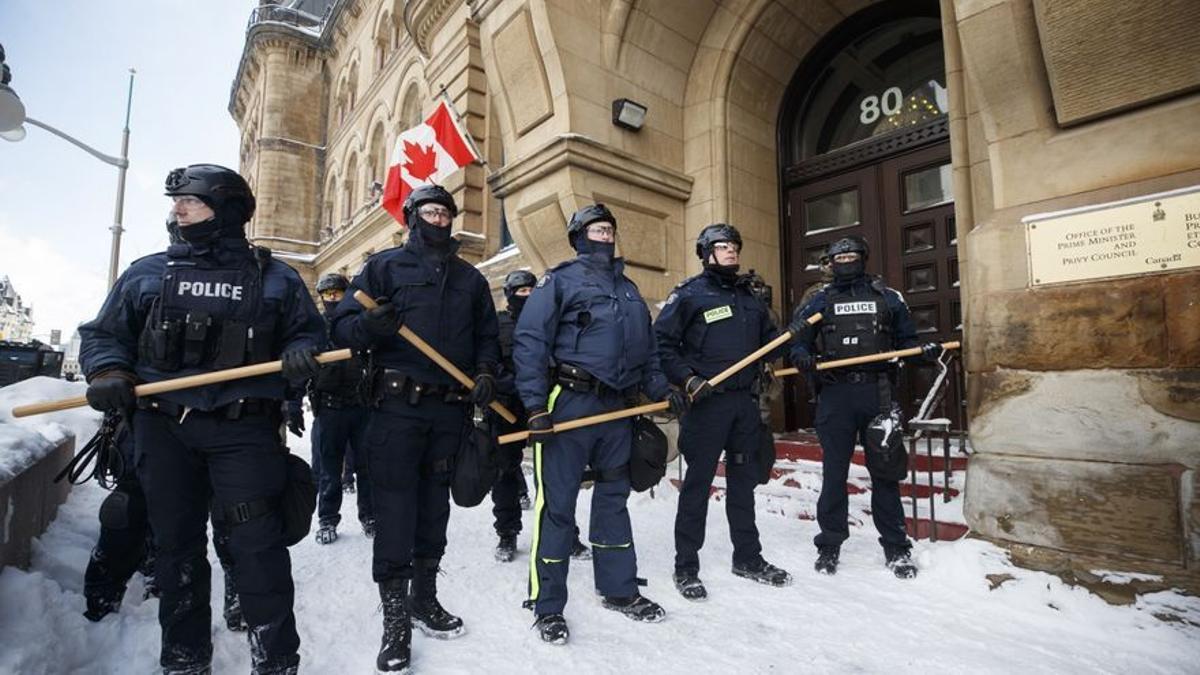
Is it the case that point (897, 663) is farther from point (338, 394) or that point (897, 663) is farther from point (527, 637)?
point (338, 394)

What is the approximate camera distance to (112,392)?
6.66ft

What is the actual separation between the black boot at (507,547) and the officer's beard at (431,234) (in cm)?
219

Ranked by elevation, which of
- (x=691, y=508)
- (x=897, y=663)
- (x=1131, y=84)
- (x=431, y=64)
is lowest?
(x=897, y=663)

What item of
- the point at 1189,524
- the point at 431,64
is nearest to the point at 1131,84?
the point at 1189,524

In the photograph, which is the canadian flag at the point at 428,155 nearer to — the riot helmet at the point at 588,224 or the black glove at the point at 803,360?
the riot helmet at the point at 588,224

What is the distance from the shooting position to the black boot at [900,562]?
3.48 metres

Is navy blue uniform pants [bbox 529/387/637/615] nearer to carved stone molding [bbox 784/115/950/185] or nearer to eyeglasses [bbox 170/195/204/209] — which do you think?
eyeglasses [bbox 170/195/204/209]

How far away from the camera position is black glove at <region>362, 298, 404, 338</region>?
250 centimetres

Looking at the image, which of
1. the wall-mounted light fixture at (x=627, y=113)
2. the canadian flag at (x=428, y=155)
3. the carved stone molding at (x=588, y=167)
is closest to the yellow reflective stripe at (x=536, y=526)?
the carved stone molding at (x=588, y=167)

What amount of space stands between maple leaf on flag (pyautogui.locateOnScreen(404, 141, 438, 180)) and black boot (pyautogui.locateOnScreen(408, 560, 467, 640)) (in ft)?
20.0

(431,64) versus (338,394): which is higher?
(431,64)

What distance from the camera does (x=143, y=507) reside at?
281 centimetres

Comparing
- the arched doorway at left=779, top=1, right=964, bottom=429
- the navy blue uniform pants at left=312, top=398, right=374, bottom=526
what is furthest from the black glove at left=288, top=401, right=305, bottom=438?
the arched doorway at left=779, top=1, right=964, bottom=429

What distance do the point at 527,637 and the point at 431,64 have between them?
34.6 ft
